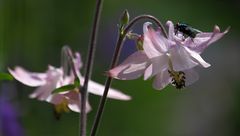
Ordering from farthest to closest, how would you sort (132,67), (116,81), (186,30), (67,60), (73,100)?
(116,81)
(67,60)
(73,100)
(186,30)
(132,67)

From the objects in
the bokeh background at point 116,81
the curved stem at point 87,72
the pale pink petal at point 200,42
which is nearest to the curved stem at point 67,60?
the curved stem at point 87,72

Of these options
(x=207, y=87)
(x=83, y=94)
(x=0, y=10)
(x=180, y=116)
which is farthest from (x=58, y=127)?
(x=83, y=94)

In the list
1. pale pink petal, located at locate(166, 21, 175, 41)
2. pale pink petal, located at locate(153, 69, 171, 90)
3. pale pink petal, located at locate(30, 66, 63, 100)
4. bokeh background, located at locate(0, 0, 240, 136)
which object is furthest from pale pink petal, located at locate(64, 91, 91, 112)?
bokeh background, located at locate(0, 0, 240, 136)

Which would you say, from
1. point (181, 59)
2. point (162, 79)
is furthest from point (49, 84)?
point (181, 59)

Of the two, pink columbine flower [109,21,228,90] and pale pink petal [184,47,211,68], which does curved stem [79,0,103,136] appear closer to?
pink columbine flower [109,21,228,90]

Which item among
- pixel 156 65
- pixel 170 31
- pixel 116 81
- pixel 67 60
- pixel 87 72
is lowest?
pixel 116 81

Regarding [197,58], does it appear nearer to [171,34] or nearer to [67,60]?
[171,34]

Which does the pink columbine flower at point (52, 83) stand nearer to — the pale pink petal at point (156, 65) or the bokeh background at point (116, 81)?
the pale pink petal at point (156, 65)

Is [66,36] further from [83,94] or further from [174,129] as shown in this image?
[83,94]
